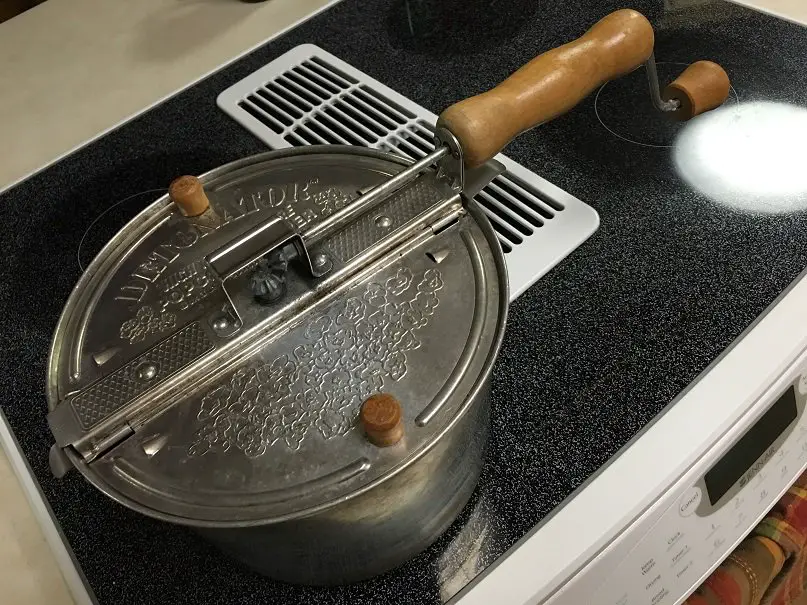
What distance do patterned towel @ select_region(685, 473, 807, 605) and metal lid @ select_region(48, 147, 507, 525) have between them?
17.2 inches

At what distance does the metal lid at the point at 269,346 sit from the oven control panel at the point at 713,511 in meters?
0.21

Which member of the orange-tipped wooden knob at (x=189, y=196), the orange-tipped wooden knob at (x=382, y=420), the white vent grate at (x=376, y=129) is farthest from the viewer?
the white vent grate at (x=376, y=129)

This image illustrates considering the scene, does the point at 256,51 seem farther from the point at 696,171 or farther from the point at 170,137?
the point at 696,171

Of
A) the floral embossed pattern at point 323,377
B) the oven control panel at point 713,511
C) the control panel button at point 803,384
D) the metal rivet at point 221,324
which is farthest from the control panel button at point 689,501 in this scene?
the metal rivet at point 221,324

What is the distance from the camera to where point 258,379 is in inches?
16.0

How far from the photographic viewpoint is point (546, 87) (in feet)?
1.67

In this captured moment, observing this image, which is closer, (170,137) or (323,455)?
(323,455)

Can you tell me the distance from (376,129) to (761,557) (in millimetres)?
586

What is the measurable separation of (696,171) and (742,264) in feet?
0.37

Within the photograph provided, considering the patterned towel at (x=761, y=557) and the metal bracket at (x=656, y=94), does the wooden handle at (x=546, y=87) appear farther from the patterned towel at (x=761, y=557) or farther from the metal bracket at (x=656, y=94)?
the patterned towel at (x=761, y=557)

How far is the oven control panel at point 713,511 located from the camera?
18.8 inches

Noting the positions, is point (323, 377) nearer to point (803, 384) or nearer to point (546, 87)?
point (546, 87)

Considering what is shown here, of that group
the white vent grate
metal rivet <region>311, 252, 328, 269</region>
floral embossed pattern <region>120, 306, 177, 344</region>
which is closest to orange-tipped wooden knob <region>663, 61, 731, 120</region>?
the white vent grate

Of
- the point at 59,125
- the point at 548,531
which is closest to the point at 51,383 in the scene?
the point at 548,531
